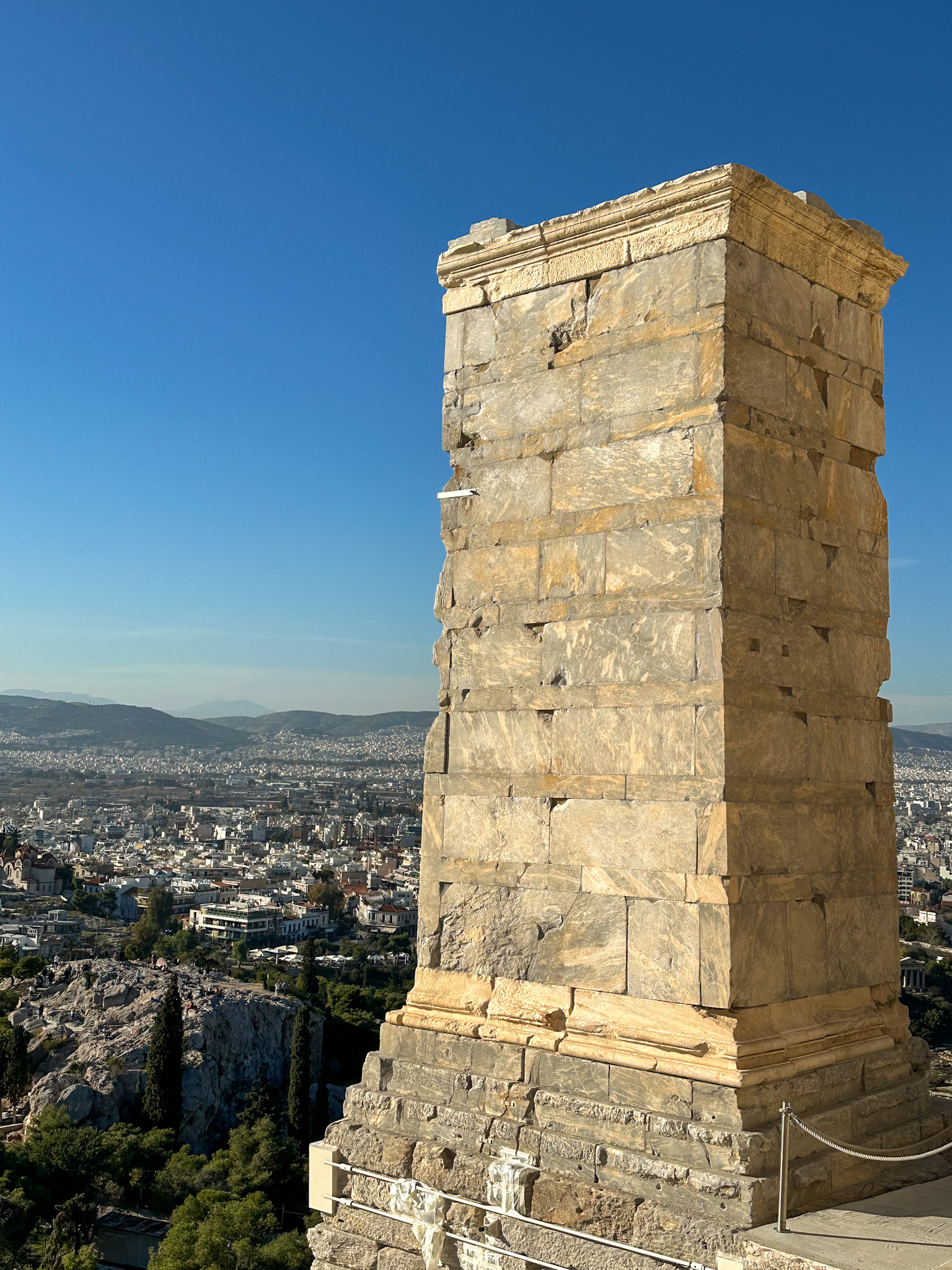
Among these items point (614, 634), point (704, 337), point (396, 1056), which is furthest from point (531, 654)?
point (396, 1056)

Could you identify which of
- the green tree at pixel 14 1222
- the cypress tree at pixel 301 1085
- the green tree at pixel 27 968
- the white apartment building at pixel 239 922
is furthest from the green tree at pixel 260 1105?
the white apartment building at pixel 239 922

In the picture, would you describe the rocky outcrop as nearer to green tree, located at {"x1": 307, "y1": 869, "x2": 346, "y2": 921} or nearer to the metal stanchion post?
green tree, located at {"x1": 307, "y1": 869, "x2": 346, "y2": 921}

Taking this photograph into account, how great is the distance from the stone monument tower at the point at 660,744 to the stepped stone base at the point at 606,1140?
0.02m

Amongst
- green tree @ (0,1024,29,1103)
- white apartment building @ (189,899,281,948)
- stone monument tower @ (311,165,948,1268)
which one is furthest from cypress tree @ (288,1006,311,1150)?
white apartment building @ (189,899,281,948)

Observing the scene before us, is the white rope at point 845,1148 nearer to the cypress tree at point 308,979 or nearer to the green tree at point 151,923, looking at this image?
the cypress tree at point 308,979

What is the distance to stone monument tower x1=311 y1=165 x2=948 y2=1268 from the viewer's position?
535 cm

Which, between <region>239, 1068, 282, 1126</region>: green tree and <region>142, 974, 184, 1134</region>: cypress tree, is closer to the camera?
<region>142, 974, 184, 1134</region>: cypress tree

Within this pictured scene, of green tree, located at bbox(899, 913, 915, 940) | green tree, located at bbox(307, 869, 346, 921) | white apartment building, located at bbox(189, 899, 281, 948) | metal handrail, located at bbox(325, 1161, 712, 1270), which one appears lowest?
white apartment building, located at bbox(189, 899, 281, 948)

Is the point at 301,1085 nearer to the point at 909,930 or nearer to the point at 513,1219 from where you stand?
the point at 909,930

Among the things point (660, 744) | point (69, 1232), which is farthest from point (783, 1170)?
point (69, 1232)

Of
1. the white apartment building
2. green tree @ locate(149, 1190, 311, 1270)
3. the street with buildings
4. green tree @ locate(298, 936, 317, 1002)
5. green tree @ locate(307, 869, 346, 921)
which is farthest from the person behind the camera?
green tree @ locate(307, 869, 346, 921)

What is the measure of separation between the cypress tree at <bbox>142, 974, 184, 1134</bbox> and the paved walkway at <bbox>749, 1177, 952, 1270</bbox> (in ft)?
157

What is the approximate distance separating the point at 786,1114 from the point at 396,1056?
6.85ft

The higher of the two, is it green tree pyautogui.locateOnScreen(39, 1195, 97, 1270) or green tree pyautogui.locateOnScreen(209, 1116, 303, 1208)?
green tree pyautogui.locateOnScreen(39, 1195, 97, 1270)
